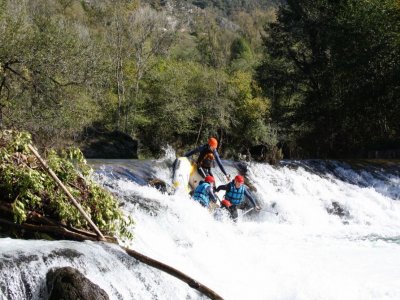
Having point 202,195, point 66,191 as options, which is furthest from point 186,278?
point 202,195

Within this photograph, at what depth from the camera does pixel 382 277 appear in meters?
8.93

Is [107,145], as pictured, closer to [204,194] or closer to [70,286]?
[204,194]

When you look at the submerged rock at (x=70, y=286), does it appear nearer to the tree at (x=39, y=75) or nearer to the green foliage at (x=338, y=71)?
the tree at (x=39, y=75)

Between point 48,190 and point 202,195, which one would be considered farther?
point 202,195

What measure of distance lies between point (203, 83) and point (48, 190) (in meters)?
30.1

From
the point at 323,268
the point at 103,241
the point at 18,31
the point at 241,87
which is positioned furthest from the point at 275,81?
the point at 103,241

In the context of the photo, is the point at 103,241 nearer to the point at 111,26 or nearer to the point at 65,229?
the point at 65,229

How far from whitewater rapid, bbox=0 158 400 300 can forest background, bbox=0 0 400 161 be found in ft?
14.0

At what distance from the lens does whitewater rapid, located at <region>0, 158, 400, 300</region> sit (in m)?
6.03

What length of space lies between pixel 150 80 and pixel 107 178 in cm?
2293

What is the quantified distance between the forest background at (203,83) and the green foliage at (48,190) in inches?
348

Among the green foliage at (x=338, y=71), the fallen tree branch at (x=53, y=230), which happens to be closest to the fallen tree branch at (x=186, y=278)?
the fallen tree branch at (x=53, y=230)

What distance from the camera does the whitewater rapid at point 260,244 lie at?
6031 millimetres

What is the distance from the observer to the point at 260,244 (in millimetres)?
10930
